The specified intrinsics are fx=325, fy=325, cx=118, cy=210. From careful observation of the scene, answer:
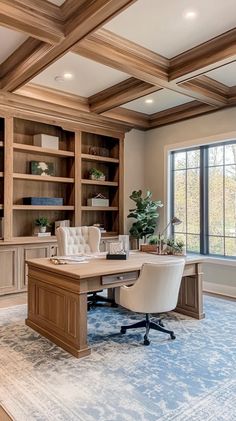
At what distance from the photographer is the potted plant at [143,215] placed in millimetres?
5840

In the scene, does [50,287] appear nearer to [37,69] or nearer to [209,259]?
[37,69]

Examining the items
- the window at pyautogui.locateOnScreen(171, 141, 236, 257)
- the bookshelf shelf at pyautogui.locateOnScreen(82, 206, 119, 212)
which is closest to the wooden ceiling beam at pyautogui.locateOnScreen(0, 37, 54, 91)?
the bookshelf shelf at pyautogui.locateOnScreen(82, 206, 119, 212)

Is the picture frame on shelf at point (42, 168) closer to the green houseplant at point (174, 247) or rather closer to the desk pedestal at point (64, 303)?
the desk pedestal at point (64, 303)

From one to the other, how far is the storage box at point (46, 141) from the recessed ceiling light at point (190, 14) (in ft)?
9.52

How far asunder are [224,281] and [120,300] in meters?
2.50

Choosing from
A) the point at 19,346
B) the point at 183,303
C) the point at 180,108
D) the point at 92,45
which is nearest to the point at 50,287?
the point at 19,346

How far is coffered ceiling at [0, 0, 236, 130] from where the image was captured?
2811 mm

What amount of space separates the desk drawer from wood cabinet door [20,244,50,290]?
7.20 ft

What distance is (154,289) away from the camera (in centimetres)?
296

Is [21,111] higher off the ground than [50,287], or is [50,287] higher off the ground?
[21,111]

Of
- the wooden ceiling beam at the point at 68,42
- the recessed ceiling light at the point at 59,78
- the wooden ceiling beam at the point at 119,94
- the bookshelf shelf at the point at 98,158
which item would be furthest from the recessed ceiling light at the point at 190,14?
the bookshelf shelf at the point at 98,158

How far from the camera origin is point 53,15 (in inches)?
114

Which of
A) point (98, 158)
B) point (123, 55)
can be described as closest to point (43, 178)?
point (98, 158)

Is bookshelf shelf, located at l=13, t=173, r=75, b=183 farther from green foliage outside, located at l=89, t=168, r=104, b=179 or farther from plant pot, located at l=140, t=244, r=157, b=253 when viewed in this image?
plant pot, located at l=140, t=244, r=157, b=253
